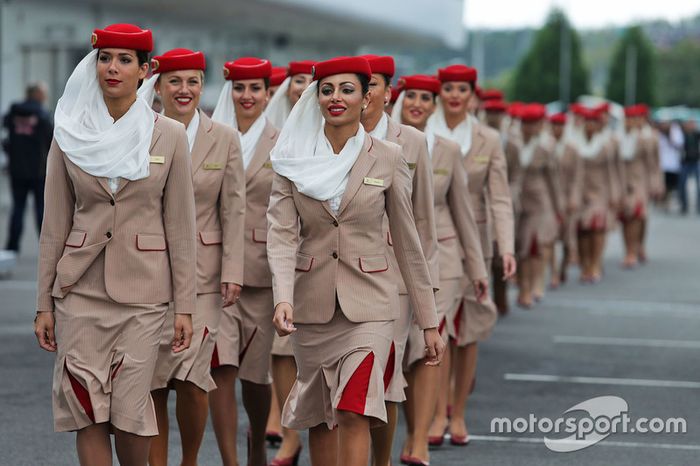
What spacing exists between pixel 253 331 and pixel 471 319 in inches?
70.1

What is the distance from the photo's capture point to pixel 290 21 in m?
34.7

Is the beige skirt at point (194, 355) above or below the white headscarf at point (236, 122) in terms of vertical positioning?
below

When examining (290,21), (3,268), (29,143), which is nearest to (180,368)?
(3,268)

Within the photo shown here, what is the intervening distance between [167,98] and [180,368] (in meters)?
1.28

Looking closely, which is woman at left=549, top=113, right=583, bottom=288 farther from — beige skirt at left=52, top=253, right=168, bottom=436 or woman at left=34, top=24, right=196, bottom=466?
beige skirt at left=52, top=253, right=168, bottom=436

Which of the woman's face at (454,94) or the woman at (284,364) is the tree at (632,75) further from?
the woman at (284,364)

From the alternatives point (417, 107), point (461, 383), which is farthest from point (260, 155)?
point (461, 383)

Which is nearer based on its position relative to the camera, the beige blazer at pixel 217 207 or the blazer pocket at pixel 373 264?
the blazer pocket at pixel 373 264

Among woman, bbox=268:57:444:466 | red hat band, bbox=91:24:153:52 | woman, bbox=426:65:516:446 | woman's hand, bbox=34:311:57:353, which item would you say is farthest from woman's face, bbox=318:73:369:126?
woman, bbox=426:65:516:446

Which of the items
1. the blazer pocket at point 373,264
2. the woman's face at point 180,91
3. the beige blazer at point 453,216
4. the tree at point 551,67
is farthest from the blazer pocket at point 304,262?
the tree at point 551,67

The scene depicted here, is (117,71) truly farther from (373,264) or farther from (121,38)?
(373,264)

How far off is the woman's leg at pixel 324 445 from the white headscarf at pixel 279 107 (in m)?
2.52

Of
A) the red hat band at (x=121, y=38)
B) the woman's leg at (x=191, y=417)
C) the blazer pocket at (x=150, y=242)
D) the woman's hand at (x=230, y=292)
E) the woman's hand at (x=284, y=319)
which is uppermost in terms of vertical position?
the red hat band at (x=121, y=38)

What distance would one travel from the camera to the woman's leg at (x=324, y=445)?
255 inches
